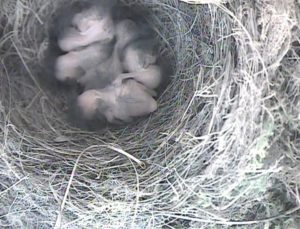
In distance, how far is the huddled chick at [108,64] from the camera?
6.25 feet

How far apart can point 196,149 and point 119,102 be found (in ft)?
1.11

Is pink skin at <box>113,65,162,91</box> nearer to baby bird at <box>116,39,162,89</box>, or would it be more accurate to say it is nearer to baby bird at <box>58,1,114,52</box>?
baby bird at <box>116,39,162,89</box>

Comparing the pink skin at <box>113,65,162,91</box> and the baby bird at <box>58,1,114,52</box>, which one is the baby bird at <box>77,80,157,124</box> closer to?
the pink skin at <box>113,65,162,91</box>

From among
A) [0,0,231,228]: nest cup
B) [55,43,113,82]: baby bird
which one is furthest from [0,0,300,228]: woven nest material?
[55,43,113,82]: baby bird

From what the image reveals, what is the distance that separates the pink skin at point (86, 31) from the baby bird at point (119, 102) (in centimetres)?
15

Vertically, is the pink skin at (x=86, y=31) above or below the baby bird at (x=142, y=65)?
above

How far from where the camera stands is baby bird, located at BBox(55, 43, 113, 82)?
1936mm

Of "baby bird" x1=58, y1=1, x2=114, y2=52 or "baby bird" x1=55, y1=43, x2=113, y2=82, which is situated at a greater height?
"baby bird" x1=58, y1=1, x2=114, y2=52

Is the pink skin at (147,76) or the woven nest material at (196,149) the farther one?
the pink skin at (147,76)

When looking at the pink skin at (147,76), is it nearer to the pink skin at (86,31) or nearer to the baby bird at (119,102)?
the baby bird at (119,102)

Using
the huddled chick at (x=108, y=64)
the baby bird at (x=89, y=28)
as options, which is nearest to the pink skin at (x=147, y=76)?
the huddled chick at (x=108, y=64)

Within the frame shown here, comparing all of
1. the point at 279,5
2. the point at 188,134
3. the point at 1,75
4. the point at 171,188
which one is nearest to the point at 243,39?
the point at 279,5

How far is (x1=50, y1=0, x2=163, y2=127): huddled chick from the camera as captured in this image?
75.0 inches

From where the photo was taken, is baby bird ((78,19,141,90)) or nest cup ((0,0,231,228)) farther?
baby bird ((78,19,141,90))
